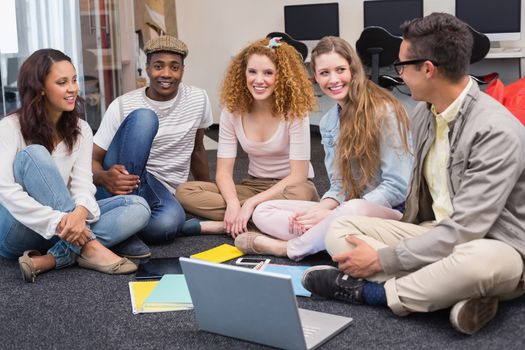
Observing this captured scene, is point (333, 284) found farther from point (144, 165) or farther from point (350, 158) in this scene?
point (144, 165)

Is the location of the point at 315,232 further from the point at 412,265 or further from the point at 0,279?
the point at 0,279

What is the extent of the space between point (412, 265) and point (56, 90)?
53.0 inches

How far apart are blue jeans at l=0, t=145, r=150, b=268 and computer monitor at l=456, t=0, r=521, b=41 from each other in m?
4.19

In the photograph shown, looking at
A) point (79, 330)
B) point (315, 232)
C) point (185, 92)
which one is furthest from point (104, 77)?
point (79, 330)

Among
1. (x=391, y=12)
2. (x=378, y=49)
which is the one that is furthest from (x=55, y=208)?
(x=391, y=12)

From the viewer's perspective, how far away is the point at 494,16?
5988mm

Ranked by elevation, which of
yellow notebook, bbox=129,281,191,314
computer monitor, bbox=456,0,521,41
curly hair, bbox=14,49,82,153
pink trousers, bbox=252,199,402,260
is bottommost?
yellow notebook, bbox=129,281,191,314

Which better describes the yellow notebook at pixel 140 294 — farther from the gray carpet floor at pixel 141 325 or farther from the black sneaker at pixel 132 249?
the black sneaker at pixel 132 249

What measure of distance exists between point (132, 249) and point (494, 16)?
4345 mm

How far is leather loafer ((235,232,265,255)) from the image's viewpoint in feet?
8.67

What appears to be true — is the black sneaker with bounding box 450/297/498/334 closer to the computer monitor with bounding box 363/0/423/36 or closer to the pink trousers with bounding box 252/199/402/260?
the pink trousers with bounding box 252/199/402/260

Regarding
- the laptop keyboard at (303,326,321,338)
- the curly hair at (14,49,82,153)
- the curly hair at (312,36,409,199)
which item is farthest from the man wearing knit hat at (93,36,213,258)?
the laptop keyboard at (303,326,321,338)

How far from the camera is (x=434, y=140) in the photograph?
6.94 feet

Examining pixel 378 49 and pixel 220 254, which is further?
pixel 378 49
